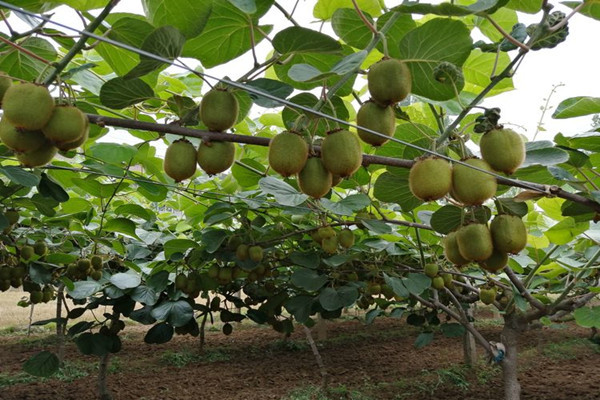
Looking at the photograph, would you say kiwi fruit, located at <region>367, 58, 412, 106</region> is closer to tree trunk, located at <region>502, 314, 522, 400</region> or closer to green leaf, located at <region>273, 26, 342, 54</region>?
green leaf, located at <region>273, 26, 342, 54</region>

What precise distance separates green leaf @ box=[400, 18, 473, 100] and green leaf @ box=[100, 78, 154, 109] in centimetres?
47

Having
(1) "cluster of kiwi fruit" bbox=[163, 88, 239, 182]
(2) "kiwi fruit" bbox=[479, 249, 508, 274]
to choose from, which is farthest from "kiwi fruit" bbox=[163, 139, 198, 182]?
(2) "kiwi fruit" bbox=[479, 249, 508, 274]

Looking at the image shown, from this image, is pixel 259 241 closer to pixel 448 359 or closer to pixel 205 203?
pixel 205 203

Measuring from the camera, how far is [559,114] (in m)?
1.21

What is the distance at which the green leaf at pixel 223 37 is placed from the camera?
35.2 inches

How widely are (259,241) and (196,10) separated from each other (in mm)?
1728

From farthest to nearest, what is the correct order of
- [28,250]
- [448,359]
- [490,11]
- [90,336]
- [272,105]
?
[448,359], [90,336], [28,250], [272,105], [490,11]

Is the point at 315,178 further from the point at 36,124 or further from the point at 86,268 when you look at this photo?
the point at 86,268

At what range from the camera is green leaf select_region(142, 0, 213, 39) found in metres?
0.81

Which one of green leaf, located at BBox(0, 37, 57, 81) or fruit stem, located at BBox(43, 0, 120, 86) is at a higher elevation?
green leaf, located at BBox(0, 37, 57, 81)

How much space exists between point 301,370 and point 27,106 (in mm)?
5280

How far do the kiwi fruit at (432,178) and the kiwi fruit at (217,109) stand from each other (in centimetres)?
33

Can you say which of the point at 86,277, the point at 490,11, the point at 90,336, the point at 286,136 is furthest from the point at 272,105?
the point at 90,336

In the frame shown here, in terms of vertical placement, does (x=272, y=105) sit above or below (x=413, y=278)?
above
